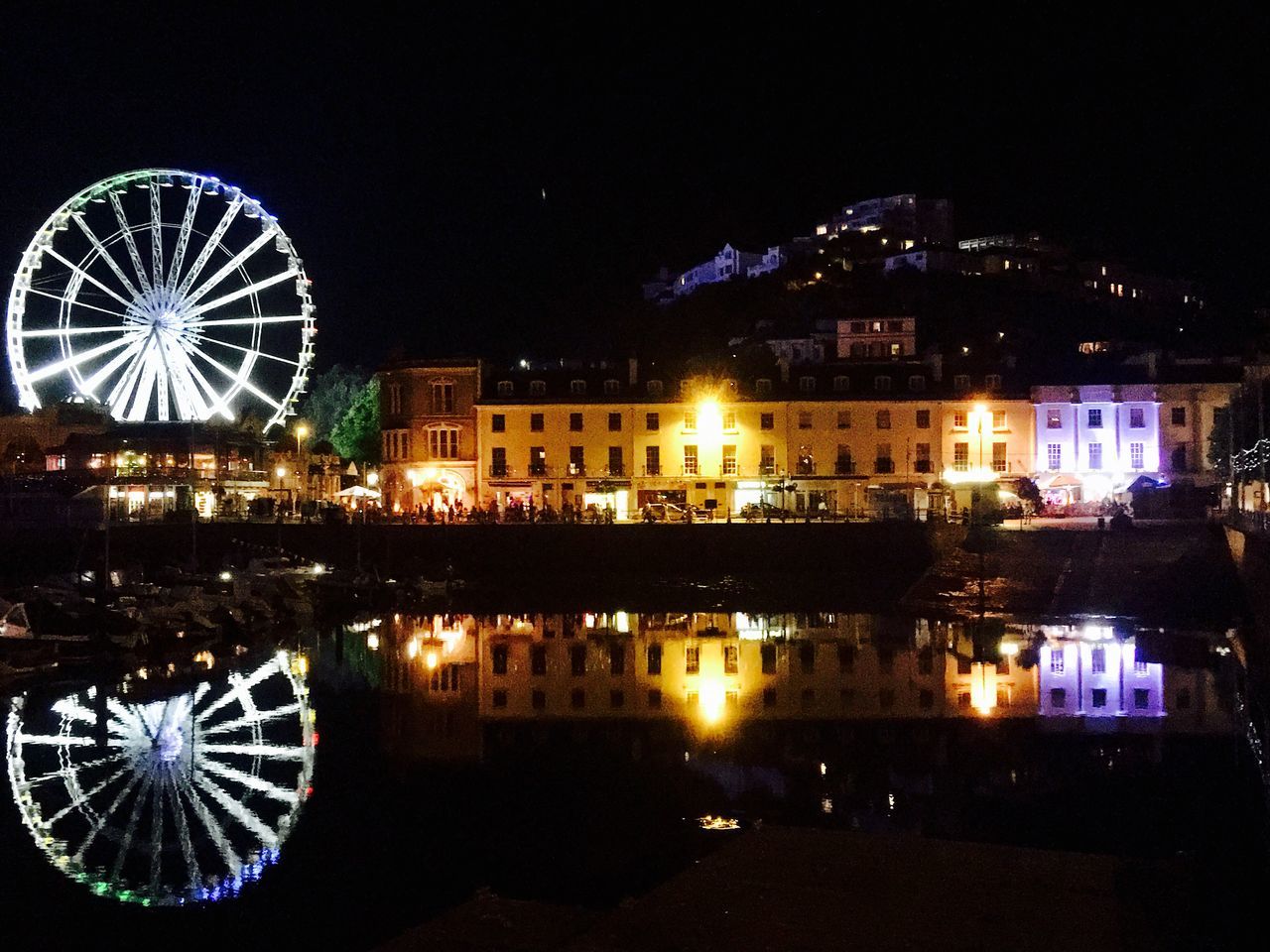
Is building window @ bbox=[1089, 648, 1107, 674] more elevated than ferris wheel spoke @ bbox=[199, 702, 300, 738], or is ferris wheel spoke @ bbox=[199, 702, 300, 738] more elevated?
building window @ bbox=[1089, 648, 1107, 674]

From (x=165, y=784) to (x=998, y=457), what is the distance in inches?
2178

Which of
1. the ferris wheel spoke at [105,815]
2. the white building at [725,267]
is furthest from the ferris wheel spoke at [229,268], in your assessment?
the white building at [725,267]

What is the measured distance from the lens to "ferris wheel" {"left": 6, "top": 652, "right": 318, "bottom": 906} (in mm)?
17750

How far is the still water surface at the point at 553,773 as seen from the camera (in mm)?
16641

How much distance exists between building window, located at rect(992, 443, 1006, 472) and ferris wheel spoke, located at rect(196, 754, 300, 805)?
53323mm

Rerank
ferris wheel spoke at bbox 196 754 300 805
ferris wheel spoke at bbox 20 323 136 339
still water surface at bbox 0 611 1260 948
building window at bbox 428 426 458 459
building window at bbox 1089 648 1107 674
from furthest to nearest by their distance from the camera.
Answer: building window at bbox 428 426 458 459
ferris wheel spoke at bbox 20 323 136 339
building window at bbox 1089 648 1107 674
ferris wheel spoke at bbox 196 754 300 805
still water surface at bbox 0 611 1260 948

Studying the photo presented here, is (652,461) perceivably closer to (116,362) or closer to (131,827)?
(116,362)

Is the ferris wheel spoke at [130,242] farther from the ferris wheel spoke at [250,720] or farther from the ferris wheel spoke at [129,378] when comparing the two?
the ferris wheel spoke at [250,720]

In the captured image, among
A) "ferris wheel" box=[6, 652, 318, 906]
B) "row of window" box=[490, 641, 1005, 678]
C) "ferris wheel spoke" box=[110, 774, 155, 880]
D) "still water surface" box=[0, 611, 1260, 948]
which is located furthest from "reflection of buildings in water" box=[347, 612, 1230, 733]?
"ferris wheel spoke" box=[110, 774, 155, 880]

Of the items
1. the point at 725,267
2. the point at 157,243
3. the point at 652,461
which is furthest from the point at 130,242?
the point at 725,267

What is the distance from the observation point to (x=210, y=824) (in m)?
19.7

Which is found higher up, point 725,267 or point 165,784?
point 725,267

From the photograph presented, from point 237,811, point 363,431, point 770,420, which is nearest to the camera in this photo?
point 237,811

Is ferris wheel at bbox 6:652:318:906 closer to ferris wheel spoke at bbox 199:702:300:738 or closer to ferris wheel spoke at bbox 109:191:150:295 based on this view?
ferris wheel spoke at bbox 199:702:300:738
